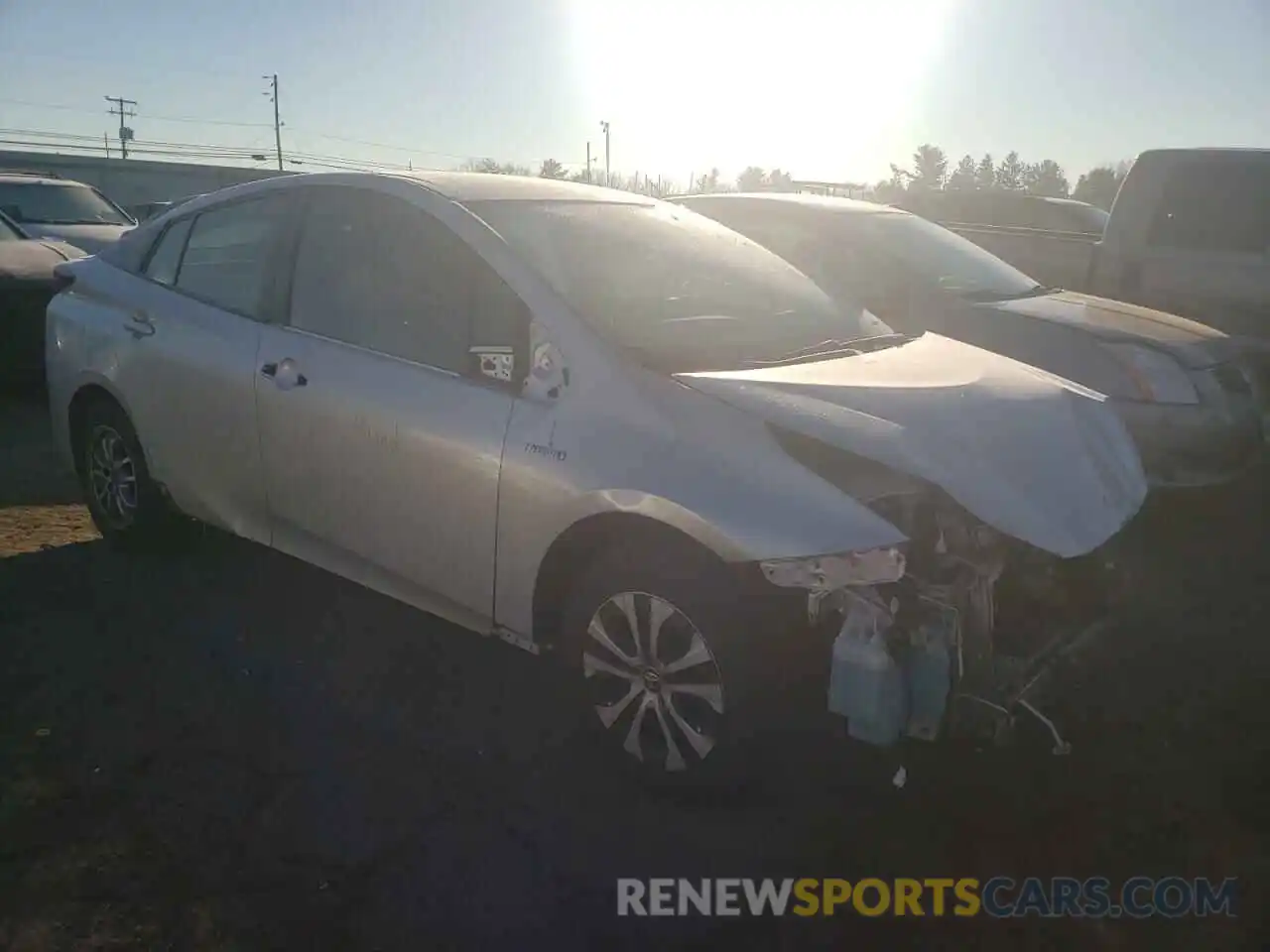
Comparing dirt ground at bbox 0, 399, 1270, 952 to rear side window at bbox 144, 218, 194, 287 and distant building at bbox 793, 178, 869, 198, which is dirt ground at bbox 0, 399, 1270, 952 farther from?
distant building at bbox 793, 178, 869, 198

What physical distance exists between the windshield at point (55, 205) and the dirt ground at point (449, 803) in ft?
32.2

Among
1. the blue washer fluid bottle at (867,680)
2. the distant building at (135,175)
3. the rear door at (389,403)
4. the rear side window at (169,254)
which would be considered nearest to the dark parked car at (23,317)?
the rear side window at (169,254)

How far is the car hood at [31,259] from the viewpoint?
8320 millimetres

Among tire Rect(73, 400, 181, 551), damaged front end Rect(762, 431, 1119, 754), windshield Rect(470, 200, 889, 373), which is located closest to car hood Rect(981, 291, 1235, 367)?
windshield Rect(470, 200, 889, 373)

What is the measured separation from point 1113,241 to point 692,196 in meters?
3.05

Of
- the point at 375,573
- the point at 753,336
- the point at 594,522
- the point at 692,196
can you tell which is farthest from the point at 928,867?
the point at 692,196

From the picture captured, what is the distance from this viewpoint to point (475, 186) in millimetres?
4012

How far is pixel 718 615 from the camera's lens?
9.35 feet

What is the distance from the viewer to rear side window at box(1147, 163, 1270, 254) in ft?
24.6

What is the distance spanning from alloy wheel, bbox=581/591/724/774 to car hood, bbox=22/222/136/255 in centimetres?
1052

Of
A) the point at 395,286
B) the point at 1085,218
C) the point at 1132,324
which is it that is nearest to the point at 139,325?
the point at 395,286

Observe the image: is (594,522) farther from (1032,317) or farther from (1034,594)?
(1032,317)

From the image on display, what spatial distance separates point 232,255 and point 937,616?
3187 mm

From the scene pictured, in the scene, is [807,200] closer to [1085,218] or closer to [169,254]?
[169,254]
